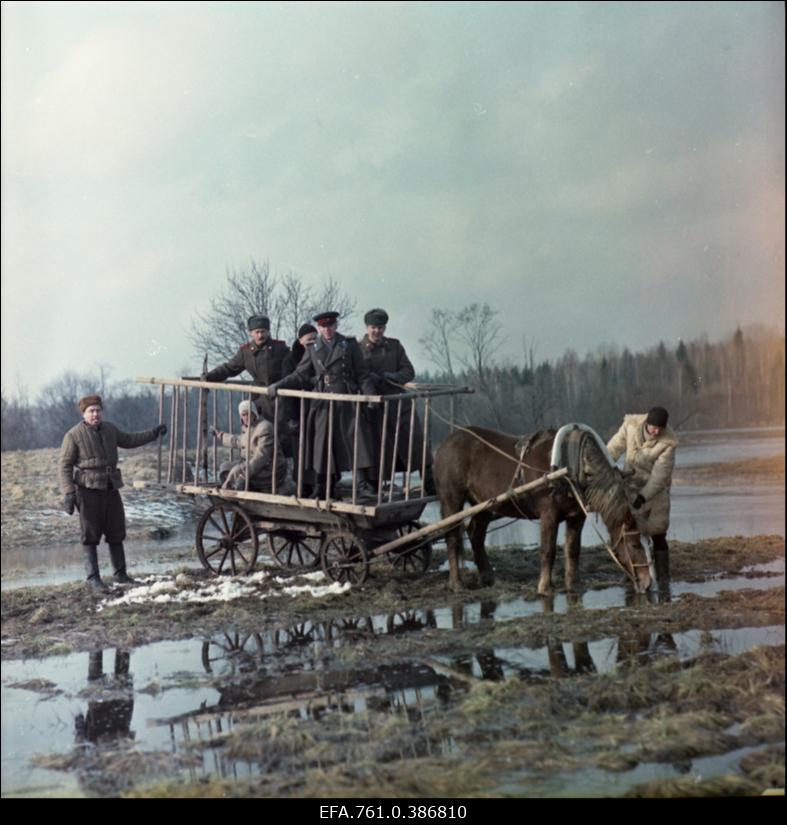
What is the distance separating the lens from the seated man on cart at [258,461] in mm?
10703

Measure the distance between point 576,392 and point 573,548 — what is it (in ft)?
30.2

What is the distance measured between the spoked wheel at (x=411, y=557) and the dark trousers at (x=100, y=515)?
2733mm

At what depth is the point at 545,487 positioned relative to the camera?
Answer: 33.2 feet

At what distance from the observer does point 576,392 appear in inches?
762

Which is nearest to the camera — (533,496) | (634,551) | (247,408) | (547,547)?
(634,551)

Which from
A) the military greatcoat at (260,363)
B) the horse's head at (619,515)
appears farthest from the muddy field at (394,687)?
the military greatcoat at (260,363)

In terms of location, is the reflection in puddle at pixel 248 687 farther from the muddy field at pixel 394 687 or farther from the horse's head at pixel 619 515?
the horse's head at pixel 619 515

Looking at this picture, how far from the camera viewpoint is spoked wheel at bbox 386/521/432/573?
11.0 m

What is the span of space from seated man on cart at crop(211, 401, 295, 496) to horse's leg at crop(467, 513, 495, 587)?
1.86m

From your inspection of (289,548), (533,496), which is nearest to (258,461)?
(289,548)

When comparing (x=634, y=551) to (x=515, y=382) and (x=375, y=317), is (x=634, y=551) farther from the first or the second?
(x=515, y=382)
